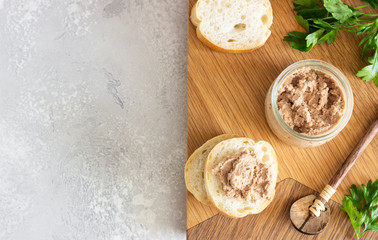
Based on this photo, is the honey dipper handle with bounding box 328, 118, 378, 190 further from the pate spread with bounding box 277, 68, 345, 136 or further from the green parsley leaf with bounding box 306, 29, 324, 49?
the green parsley leaf with bounding box 306, 29, 324, 49

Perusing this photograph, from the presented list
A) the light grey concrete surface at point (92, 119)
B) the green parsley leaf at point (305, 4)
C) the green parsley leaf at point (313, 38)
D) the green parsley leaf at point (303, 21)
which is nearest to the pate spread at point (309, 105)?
the green parsley leaf at point (313, 38)

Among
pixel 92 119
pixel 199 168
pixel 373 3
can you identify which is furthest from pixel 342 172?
pixel 92 119

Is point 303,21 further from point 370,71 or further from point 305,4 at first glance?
point 370,71

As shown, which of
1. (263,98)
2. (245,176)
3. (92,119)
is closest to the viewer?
(245,176)

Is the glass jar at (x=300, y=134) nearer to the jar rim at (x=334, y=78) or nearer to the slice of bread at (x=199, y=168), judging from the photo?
the jar rim at (x=334, y=78)

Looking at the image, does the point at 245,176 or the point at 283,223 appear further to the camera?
the point at 283,223

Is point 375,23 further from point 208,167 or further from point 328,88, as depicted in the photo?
point 208,167

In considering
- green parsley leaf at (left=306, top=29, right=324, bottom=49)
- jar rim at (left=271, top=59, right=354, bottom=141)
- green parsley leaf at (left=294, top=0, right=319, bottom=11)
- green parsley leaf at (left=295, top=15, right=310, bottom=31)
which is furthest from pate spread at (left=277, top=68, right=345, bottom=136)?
green parsley leaf at (left=294, top=0, right=319, bottom=11)
